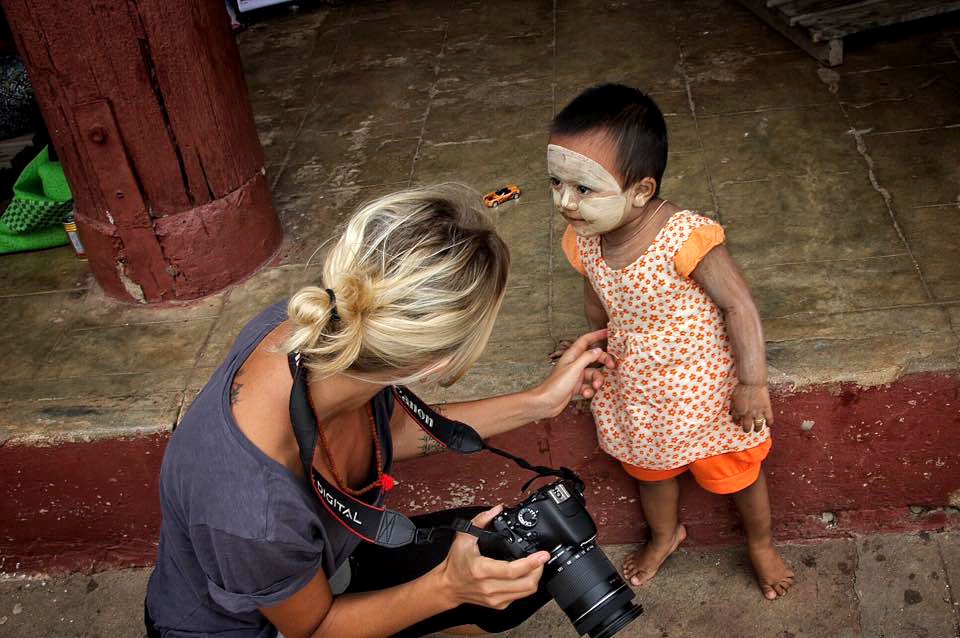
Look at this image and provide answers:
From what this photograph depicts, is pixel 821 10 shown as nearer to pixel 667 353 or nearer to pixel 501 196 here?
pixel 501 196

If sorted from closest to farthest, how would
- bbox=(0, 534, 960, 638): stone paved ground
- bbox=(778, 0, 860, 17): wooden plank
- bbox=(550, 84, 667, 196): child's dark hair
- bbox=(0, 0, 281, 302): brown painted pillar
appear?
bbox=(550, 84, 667, 196): child's dark hair < bbox=(0, 534, 960, 638): stone paved ground < bbox=(0, 0, 281, 302): brown painted pillar < bbox=(778, 0, 860, 17): wooden plank

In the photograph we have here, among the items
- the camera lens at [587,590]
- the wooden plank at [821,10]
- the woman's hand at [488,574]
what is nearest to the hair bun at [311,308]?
the woman's hand at [488,574]

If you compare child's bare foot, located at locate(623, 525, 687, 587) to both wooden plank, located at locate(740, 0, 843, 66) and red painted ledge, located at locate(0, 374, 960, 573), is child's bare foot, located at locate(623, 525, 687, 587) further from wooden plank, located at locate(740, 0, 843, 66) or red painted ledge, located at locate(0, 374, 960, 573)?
wooden plank, located at locate(740, 0, 843, 66)

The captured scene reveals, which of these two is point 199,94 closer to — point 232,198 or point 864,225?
point 232,198

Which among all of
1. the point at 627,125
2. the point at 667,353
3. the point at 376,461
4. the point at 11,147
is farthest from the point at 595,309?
the point at 11,147

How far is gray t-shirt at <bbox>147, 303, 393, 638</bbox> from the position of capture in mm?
1795

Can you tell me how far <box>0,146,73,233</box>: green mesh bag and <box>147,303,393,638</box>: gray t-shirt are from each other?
7.33 feet

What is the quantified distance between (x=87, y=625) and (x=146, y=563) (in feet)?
0.83

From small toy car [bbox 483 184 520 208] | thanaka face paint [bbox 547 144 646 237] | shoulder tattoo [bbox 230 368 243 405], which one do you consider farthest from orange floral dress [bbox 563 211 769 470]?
small toy car [bbox 483 184 520 208]

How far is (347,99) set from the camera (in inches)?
183

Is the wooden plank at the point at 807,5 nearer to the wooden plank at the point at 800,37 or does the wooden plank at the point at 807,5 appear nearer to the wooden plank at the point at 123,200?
the wooden plank at the point at 800,37

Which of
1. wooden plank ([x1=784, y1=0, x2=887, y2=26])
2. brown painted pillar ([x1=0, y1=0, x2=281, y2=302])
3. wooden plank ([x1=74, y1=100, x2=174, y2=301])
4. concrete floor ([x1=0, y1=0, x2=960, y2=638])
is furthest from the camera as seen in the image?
wooden plank ([x1=784, y1=0, x2=887, y2=26])

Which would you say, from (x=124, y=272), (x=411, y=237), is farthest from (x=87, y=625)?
(x=411, y=237)

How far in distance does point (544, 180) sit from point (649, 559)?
1547 millimetres
